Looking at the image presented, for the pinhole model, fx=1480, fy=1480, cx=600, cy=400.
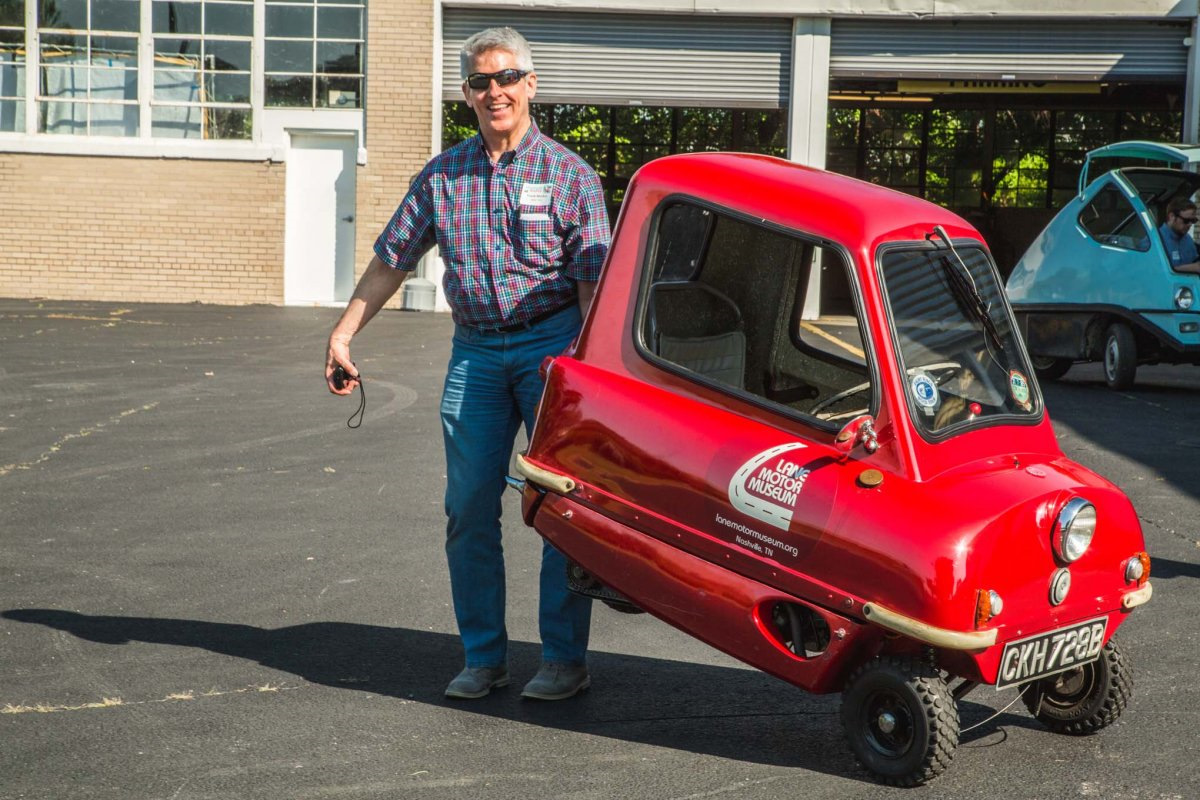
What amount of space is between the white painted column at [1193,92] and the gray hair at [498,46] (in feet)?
64.8

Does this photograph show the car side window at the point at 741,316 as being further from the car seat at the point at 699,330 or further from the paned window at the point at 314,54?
the paned window at the point at 314,54

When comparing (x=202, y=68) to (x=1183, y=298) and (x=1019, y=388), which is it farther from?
(x=1019, y=388)

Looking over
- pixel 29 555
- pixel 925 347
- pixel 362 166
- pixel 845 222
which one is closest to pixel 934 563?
pixel 925 347

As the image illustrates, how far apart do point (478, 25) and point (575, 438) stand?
62.6 ft

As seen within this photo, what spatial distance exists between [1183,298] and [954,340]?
10.6m

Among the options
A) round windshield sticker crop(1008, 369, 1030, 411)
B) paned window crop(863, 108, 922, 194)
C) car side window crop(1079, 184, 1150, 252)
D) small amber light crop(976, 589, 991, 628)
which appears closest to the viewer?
small amber light crop(976, 589, 991, 628)

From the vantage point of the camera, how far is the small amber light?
13.3 feet

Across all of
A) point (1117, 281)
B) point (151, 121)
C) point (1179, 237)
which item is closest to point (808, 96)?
point (1117, 281)

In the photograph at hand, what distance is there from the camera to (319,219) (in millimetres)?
22953

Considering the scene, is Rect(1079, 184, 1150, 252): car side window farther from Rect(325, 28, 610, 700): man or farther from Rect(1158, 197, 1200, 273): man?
Rect(325, 28, 610, 700): man

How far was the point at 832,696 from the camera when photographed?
515 centimetres

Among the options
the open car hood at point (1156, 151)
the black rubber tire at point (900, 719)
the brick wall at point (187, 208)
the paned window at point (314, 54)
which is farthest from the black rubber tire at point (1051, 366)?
the black rubber tire at point (900, 719)

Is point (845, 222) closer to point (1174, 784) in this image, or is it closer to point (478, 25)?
point (1174, 784)

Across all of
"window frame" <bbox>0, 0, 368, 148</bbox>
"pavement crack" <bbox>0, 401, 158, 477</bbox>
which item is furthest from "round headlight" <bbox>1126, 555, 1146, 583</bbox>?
"window frame" <bbox>0, 0, 368, 148</bbox>
